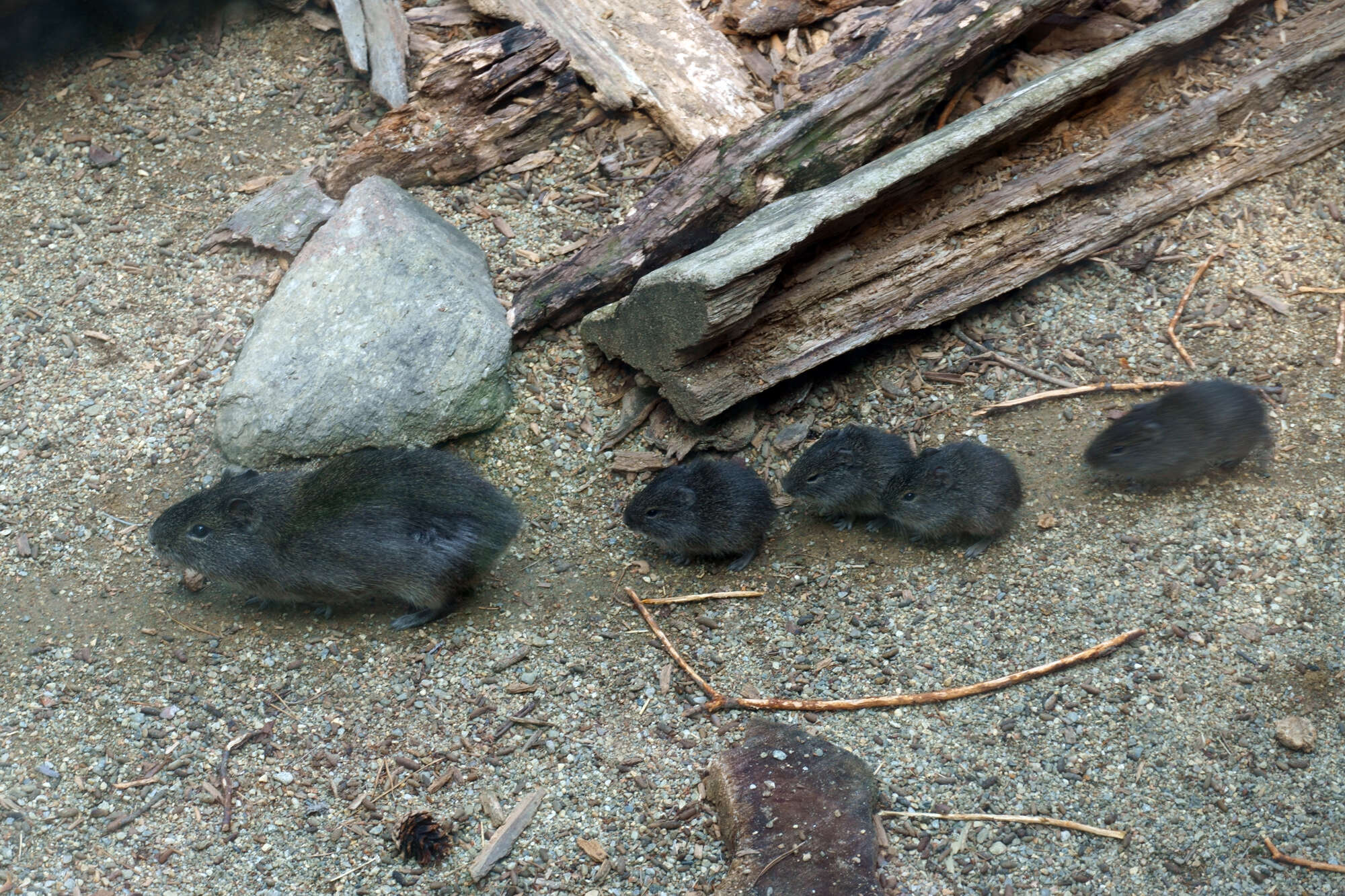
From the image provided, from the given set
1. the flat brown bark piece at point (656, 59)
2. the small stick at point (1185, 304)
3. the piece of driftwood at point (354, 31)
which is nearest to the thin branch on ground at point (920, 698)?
the small stick at point (1185, 304)

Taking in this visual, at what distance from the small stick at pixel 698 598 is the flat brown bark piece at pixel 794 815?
1123 millimetres

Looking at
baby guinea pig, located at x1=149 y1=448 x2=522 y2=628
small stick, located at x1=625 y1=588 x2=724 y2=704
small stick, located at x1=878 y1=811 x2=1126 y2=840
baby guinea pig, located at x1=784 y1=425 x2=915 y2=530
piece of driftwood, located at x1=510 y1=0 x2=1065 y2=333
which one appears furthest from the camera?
piece of driftwood, located at x1=510 y1=0 x2=1065 y2=333

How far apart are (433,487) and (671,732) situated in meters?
1.93

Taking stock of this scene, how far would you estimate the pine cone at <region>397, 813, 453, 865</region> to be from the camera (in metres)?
4.64

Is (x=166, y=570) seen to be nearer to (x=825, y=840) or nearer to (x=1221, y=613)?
(x=825, y=840)

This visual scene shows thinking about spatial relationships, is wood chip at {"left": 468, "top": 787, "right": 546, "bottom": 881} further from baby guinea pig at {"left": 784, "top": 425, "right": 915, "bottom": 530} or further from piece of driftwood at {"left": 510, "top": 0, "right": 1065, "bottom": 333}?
piece of driftwood at {"left": 510, "top": 0, "right": 1065, "bottom": 333}

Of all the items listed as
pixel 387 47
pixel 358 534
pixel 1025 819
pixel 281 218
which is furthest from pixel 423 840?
pixel 387 47

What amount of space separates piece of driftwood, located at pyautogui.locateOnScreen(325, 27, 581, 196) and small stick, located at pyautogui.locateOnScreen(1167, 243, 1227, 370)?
4714 millimetres

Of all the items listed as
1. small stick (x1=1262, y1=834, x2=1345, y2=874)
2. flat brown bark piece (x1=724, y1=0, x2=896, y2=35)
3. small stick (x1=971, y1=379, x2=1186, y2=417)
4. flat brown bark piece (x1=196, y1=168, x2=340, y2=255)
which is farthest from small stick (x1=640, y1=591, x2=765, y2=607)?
flat brown bark piece (x1=724, y1=0, x2=896, y2=35)

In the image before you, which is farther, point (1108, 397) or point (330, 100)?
point (330, 100)

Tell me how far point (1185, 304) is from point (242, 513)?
6.16 meters

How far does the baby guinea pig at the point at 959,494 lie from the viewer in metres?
5.80

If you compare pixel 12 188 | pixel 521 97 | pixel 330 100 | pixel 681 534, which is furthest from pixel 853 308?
pixel 12 188

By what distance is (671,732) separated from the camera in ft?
17.1
